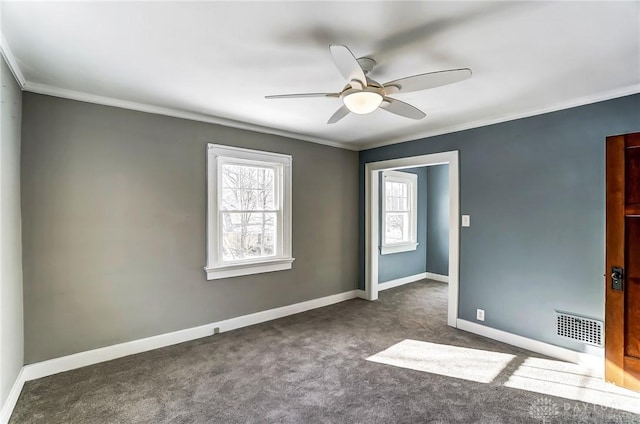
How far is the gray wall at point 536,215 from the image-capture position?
2752 mm

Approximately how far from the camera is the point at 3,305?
2035 mm

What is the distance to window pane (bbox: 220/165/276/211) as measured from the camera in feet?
12.0

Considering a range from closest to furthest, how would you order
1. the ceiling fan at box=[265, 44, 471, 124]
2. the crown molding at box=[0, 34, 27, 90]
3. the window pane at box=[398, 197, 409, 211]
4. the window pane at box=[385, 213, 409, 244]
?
the ceiling fan at box=[265, 44, 471, 124], the crown molding at box=[0, 34, 27, 90], the window pane at box=[385, 213, 409, 244], the window pane at box=[398, 197, 409, 211]

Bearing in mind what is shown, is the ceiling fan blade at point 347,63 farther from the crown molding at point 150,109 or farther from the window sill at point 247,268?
the window sill at point 247,268

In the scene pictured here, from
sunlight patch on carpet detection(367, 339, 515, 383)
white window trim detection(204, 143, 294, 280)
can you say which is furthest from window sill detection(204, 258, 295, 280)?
sunlight patch on carpet detection(367, 339, 515, 383)

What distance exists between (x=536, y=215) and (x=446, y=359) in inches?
64.6

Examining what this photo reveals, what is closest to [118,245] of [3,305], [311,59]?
[3,305]

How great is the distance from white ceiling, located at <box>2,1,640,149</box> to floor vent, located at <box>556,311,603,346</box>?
6.30ft

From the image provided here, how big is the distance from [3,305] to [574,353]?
4432 mm

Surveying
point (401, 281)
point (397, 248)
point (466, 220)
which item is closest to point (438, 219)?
point (397, 248)

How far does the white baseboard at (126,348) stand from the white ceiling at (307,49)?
7.31 ft

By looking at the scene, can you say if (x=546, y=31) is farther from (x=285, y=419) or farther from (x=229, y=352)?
(x=229, y=352)

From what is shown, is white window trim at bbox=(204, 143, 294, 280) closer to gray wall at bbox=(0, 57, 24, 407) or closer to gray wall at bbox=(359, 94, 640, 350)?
gray wall at bbox=(0, 57, 24, 407)

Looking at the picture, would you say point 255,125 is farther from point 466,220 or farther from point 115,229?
point 466,220
